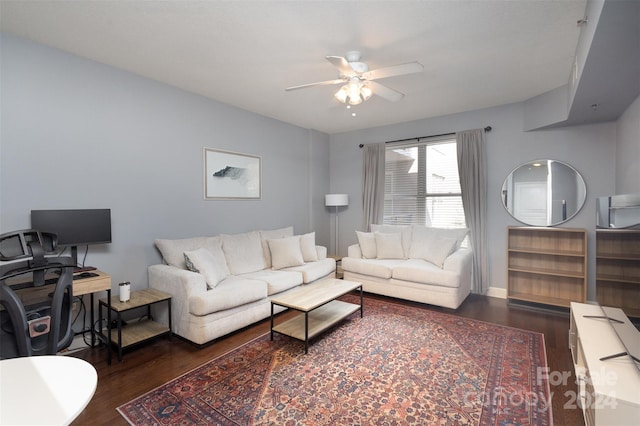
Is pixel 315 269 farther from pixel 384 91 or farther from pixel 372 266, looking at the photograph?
pixel 384 91

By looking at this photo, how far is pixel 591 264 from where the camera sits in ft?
11.9

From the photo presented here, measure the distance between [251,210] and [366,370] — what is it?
9.27ft

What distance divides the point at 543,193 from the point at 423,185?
62.5 inches

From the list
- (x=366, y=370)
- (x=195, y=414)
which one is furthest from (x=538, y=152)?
(x=195, y=414)

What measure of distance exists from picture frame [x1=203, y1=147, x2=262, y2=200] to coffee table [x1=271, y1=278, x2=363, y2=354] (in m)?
1.73

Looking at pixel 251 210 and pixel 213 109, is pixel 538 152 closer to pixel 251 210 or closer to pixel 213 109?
pixel 251 210

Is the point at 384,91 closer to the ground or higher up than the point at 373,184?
higher up

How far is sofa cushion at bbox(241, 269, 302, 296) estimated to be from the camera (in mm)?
3424

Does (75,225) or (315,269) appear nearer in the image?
(75,225)

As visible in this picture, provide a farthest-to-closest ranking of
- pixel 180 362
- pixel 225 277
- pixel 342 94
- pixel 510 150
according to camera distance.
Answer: pixel 510 150 < pixel 225 277 < pixel 342 94 < pixel 180 362

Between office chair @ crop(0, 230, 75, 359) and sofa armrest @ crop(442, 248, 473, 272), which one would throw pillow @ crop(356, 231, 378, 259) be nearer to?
sofa armrest @ crop(442, 248, 473, 272)

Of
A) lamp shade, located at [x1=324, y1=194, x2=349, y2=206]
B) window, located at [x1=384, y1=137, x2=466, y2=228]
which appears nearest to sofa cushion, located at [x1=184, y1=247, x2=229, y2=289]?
lamp shade, located at [x1=324, y1=194, x2=349, y2=206]

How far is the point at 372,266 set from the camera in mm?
4188

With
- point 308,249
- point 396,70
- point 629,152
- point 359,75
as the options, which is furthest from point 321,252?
point 629,152
